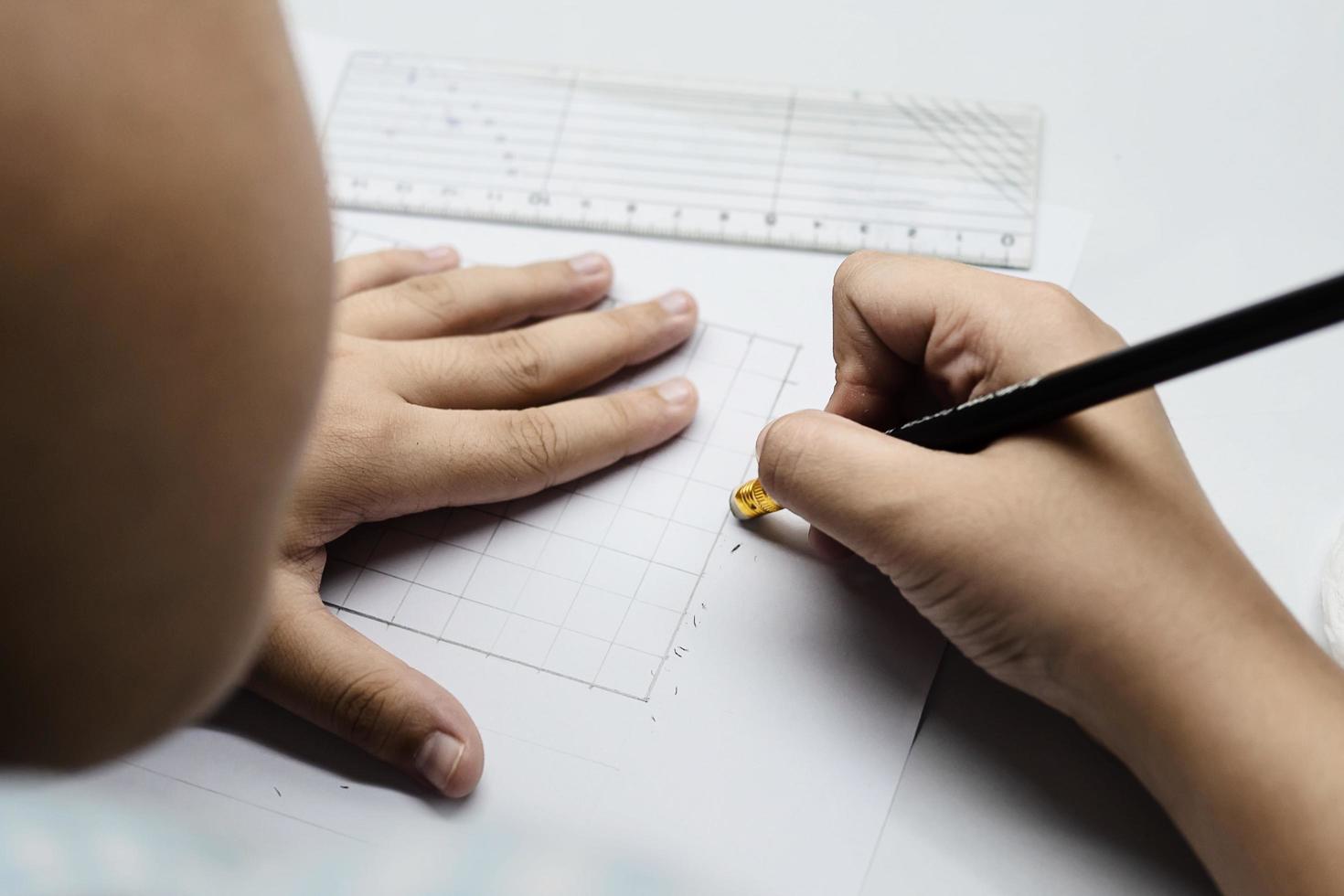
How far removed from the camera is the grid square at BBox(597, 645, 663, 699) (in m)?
0.71

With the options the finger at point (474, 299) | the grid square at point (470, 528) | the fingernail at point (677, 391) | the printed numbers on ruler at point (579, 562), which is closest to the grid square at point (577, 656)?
the printed numbers on ruler at point (579, 562)

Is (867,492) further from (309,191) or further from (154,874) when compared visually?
(154,874)

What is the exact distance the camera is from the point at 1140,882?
643 millimetres

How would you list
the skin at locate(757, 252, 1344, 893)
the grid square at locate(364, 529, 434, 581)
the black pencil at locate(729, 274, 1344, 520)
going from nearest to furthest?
1. the black pencil at locate(729, 274, 1344, 520)
2. the skin at locate(757, 252, 1344, 893)
3. the grid square at locate(364, 529, 434, 581)

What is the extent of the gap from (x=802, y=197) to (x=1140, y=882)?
2.09 feet

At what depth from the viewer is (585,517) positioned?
0.79 metres

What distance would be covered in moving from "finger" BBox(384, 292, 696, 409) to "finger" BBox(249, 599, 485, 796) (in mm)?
214

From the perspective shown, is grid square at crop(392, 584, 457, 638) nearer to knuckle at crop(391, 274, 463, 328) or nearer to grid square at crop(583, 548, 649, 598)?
grid square at crop(583, 548, 649, 598)

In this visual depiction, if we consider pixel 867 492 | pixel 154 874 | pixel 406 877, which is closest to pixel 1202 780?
pixel 867 492

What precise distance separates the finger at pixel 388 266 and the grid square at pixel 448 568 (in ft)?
0.92

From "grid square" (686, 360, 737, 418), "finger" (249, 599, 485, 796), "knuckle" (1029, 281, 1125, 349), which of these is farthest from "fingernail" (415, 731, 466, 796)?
"knuckle" (1029, 281, 1125, 349)

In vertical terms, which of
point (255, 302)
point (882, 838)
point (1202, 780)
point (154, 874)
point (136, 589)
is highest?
point (255, 302)

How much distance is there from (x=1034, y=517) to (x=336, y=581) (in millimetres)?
514

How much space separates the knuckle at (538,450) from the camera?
77cm
